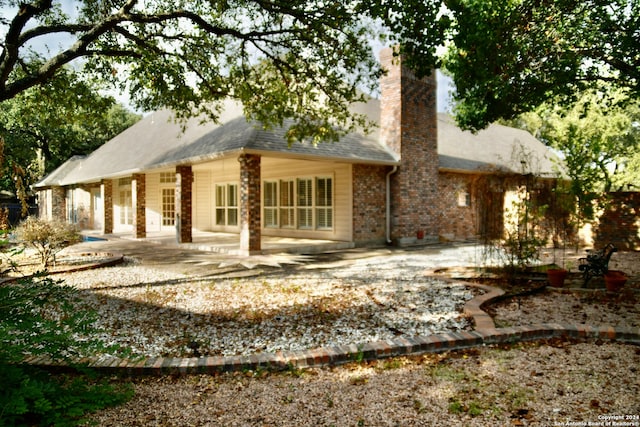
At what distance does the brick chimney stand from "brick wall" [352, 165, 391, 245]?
0.41m

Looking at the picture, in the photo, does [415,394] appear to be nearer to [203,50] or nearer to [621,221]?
[203,50]

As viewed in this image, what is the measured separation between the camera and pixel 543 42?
7109mm

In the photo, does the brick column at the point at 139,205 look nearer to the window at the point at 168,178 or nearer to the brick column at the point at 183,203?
the brick column at the point at 183,203

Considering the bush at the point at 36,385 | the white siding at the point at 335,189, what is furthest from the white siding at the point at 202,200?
the bush at the point at 36,385

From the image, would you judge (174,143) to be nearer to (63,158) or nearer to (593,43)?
(593,43)

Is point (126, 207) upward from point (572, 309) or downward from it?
upward

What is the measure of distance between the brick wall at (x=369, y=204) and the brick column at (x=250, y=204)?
376cm

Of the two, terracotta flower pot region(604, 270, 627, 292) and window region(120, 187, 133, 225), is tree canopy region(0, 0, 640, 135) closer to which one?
terracotta flower pot region(604, 270, 627, 292)

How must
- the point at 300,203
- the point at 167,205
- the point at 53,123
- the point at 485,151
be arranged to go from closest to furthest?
the point at 53,123
the point at 300,203
the point at 485,151
the point at 167,205

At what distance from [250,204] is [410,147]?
658 centimetres

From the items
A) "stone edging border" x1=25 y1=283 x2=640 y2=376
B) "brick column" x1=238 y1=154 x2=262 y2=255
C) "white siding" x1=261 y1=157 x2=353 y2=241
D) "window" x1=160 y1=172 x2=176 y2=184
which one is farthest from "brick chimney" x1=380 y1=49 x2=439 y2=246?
"window" x1=160 y1=172 x2=176 y2=184

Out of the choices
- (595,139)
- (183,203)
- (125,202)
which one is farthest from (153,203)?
(595,139)

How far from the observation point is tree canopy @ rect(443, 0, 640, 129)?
264 inches

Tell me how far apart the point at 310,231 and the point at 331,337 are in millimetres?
11053
